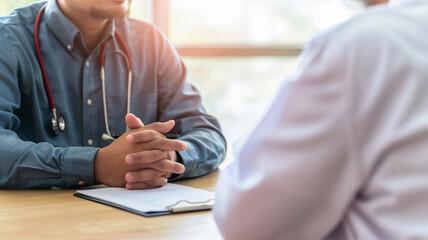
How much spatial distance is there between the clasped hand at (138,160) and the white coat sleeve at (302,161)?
0.67m

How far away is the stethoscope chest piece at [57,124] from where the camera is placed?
179cm

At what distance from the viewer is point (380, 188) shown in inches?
28.3

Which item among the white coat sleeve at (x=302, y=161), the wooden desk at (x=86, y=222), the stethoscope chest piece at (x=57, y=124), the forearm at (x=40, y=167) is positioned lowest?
the stethoscope chest piece at (x=57, y=124)

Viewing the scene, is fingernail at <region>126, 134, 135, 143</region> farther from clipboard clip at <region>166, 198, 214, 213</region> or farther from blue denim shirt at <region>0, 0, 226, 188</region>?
clipboard clip at <region>166, 198, 214, 213</region>

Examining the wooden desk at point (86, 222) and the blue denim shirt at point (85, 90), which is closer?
the wooden desk at point (86, 222)

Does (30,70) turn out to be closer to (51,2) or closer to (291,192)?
(51,2)

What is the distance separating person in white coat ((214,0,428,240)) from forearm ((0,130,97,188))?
2.58 feet

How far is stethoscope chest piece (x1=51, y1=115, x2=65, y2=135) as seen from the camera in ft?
5.86

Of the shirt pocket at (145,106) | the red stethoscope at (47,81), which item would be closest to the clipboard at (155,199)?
the red stethoscope at (47,81)

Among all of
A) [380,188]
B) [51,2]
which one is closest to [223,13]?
[51,2]

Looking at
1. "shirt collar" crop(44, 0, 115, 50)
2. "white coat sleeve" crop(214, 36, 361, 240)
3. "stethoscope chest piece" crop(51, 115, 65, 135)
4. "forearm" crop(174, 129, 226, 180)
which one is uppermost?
"white coat sleeve" crop(214, 36, 361, 240)

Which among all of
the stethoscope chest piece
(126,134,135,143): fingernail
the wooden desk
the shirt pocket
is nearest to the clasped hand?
(126,134,135,143): fingernail

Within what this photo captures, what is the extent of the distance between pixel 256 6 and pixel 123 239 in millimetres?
3110

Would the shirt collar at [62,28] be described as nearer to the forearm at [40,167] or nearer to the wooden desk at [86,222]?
the forearm at [40,167]
